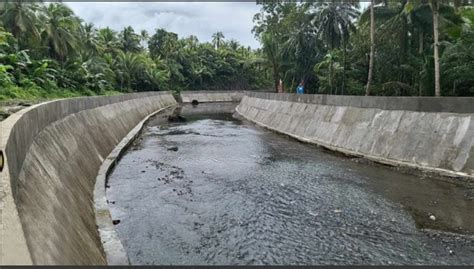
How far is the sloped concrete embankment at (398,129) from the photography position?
13.6m

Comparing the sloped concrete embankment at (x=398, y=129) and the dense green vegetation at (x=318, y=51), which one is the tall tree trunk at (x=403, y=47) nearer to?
the dense green vegetation at (x=318, y=51)

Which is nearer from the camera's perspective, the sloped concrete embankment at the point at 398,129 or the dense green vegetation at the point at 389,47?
the sloped concrete embankment at the point at 398,129

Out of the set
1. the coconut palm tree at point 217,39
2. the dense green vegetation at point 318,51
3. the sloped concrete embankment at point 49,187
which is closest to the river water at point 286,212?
the sloped concrete embankment at point 49,187

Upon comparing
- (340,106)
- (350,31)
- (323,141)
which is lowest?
(323,141)

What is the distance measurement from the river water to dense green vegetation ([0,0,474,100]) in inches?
348

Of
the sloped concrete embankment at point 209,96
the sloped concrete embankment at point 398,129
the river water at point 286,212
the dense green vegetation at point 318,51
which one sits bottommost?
the sloped concrete embankment at point 209,96

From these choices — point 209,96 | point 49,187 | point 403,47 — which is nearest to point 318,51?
point 403,47

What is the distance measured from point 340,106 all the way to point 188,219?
13.6m

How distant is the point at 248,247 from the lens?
8328mm

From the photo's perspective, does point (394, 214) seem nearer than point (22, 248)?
No

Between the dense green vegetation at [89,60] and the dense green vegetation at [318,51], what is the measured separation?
0.11 m

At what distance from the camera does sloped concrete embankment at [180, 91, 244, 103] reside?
6900cm

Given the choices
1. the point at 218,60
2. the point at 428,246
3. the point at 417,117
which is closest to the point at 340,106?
the point at 417,117

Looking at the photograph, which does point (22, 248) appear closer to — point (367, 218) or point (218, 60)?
point (367, 218)
